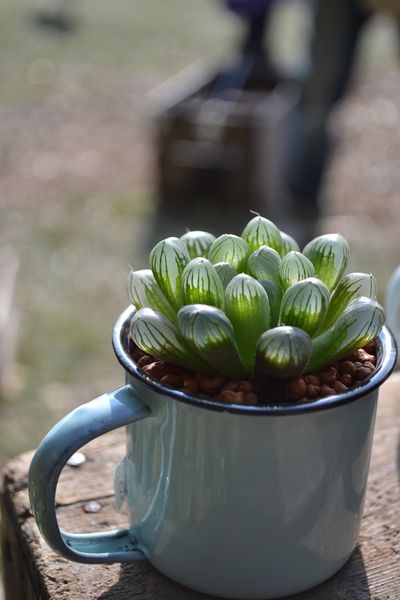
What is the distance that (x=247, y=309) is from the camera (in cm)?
65

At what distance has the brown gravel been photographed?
652 mm

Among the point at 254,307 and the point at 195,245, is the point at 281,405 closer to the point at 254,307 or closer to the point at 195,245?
the point at 254,307

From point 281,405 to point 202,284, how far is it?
110 mm

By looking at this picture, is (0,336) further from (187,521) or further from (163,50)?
(163,50)

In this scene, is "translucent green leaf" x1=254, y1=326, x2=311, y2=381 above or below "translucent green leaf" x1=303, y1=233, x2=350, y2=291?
below

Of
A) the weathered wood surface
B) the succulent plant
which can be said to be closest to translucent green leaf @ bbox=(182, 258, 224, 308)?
the succulent plant

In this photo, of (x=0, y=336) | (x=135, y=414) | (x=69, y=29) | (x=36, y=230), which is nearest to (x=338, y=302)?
(x=135, y=414)

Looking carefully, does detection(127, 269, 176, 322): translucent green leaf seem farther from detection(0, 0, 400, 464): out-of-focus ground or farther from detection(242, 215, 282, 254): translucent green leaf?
detection(0, 0, 400, 464): out-of-focus ground

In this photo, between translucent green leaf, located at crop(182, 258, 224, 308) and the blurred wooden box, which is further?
the blurred wooden box

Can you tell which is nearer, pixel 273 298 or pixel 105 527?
pixel 273 298

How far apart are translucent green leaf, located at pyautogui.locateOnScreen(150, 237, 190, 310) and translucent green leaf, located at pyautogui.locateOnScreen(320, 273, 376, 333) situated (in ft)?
0.42

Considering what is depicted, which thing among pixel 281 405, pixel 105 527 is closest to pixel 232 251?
pixel 281 405

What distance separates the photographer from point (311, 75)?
2.68 metres

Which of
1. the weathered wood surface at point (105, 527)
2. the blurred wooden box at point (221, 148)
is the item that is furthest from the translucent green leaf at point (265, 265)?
the blurred wooden box at point (221, 148)
